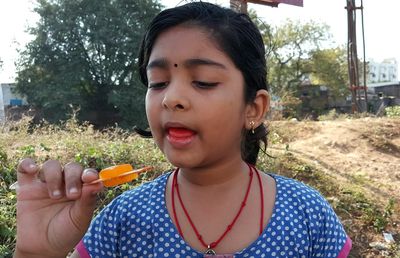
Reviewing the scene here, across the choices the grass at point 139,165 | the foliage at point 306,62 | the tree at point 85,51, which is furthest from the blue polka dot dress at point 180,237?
the foliage at point 306,62

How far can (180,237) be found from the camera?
1.10m

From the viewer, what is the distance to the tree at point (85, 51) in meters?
16.5

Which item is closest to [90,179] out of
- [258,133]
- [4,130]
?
[258,133]

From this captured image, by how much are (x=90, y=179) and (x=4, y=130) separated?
4429 millimetres

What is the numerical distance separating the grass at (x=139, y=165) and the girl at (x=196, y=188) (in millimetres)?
2100

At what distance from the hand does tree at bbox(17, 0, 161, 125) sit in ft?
50.3

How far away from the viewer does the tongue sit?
104cm

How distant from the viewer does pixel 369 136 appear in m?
6.82

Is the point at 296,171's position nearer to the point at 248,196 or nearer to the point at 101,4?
the point at 248,196

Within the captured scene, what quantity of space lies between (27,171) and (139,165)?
2.87 m

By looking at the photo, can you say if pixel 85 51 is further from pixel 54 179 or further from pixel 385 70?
pixel 385 70

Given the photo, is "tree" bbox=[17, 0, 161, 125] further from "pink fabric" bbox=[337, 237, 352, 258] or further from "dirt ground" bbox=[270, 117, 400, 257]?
"pink fabric" bbox=[337, 237, 352, 258]

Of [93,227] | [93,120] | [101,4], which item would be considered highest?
[101,4]

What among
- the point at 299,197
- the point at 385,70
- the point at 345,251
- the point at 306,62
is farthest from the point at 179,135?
the point at 385,70
